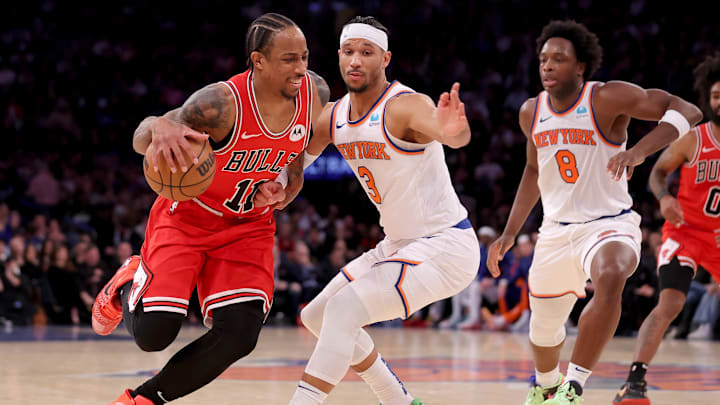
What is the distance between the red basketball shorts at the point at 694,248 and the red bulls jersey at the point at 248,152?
10.3 ft

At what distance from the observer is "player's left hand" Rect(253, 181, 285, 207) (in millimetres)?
4473

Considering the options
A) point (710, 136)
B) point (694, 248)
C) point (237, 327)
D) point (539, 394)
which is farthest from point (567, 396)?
point (710, 136)

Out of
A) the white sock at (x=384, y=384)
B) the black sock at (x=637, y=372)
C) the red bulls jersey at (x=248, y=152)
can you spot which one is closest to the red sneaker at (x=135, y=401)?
the red bulls jersey at (x=248, y=152)

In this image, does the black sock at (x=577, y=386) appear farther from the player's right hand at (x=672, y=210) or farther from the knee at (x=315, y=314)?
the player's right hand at (x=672, y=210)

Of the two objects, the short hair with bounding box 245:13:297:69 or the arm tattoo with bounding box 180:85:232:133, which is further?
the short hair with bounding box 245:13:297:69

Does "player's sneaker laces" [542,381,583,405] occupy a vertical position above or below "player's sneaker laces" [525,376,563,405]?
above

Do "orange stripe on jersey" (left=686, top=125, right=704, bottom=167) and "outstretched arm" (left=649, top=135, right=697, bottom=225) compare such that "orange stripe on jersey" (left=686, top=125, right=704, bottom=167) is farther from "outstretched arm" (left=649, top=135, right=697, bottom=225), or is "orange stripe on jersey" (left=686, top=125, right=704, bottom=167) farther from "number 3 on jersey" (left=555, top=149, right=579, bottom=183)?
"number 3 on jersey" (left=555, top=149, right=579, bottom=183)

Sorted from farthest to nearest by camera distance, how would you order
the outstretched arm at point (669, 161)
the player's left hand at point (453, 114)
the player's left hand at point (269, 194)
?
1. the outstretched arm at point (669, 161)
2. the player's left hand at point (269, 194)
3. the player's left hand at point (453, 114)

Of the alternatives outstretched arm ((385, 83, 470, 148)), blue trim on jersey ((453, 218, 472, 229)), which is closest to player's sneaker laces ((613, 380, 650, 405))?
blue trim on jersey ((453, 218, 472, 229))

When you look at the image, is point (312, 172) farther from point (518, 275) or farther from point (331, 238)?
point (518, 275)

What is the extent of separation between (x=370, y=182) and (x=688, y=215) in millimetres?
2976

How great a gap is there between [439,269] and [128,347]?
591 centimetres

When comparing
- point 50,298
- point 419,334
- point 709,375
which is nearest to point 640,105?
point 709,375

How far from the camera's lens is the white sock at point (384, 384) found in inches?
189
